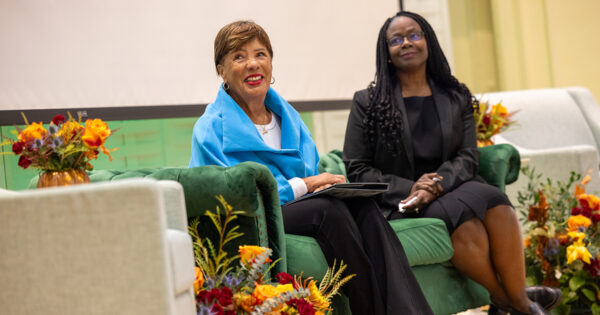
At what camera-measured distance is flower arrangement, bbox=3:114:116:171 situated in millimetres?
2062

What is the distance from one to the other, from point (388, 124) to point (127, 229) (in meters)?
1.70

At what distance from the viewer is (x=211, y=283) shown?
1.82 m

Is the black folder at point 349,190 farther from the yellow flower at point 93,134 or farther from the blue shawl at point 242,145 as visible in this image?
the yellow flower at point 93,134

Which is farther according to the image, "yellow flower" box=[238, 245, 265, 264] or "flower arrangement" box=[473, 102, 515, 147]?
"flower arrangement" box=[473, 102, 515, 147]

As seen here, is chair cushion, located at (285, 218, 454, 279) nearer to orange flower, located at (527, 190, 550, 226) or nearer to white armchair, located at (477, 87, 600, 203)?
orange flower, located at (527, 190, 550, 226)

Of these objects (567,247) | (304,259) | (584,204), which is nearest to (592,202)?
(584,204)

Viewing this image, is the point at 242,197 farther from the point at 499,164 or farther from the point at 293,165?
the point at 499,164

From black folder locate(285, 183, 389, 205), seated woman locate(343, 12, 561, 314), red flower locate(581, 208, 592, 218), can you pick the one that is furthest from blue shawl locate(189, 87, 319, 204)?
red flower locate(581, 208, 592, 218)

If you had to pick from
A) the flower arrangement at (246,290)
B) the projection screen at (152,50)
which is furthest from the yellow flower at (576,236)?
the projection screen at (152,50)

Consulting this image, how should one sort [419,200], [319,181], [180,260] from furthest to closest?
[419,200] → [319,181] → [180,260]

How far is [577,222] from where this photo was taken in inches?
121

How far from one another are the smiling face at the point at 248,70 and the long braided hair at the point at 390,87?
626 millimetres

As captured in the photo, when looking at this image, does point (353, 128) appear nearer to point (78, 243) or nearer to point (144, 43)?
point (144, 43)

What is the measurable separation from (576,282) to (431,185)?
849 millimetres
